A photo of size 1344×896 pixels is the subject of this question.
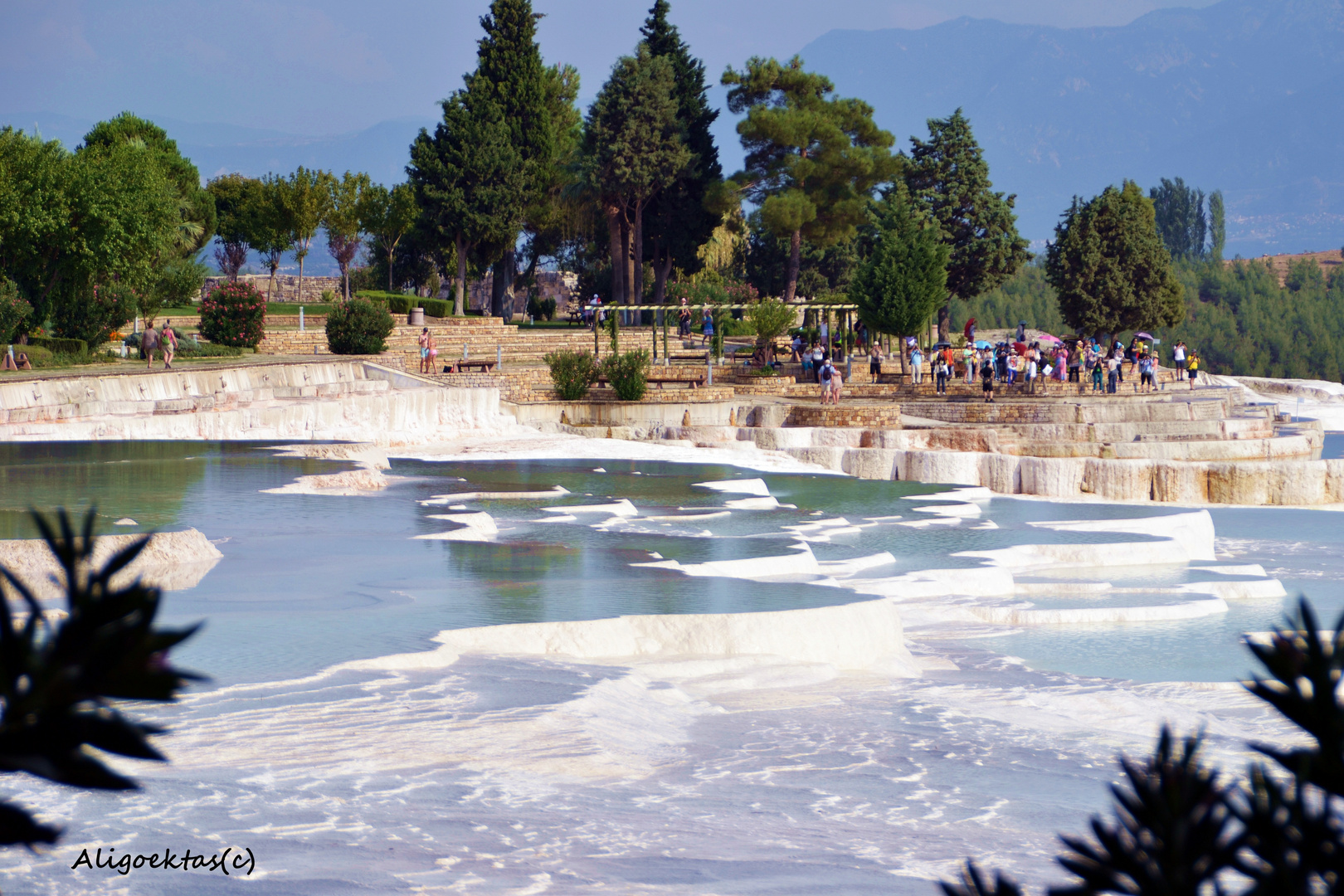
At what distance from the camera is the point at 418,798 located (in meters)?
5.45

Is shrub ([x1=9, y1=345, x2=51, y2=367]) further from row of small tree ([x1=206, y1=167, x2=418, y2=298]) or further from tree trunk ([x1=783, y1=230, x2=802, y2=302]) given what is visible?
tree trunk ([x1=783, y1=230, x2=802, y2=302])

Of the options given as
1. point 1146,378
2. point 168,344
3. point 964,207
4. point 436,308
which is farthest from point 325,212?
point 1146,378

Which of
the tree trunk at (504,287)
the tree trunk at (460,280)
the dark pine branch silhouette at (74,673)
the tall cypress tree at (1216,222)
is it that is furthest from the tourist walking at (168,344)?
the tall cypress tree at (1216,222)

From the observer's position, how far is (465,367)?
2925cm

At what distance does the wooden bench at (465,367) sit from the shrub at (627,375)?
3.76m

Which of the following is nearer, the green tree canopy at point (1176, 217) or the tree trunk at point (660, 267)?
the tree trunk at point (660, 267)

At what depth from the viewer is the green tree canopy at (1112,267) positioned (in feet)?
144

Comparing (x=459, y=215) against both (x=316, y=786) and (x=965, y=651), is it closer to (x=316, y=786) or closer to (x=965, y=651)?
(x=965, y=651)

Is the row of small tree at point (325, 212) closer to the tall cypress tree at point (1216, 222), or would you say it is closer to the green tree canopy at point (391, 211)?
the green tree canopy at point (391, 211)

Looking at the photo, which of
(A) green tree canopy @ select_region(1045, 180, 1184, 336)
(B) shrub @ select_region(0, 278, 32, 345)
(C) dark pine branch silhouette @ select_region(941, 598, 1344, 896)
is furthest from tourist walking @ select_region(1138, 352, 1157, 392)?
(C) dark pine branch silhouette @ select_region(941, 598, 1344, 896)

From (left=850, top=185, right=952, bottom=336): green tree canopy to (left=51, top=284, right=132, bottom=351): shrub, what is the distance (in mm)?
17238

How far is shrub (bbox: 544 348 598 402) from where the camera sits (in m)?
26.5

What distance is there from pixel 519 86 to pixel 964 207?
15906 millimetres

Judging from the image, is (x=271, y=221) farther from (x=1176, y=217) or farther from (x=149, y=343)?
(x=1176, y=217)
